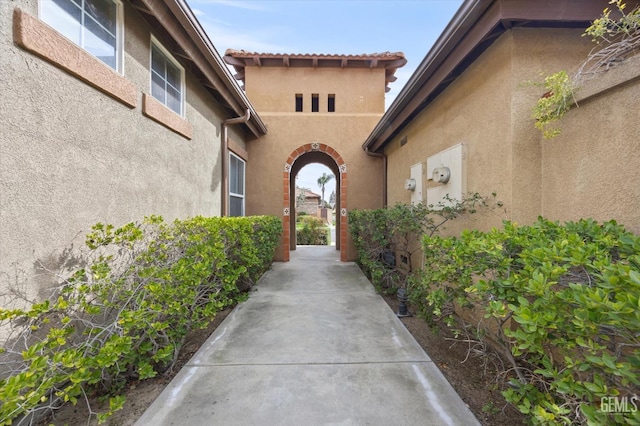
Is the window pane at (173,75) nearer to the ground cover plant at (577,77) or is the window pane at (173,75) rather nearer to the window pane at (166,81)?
the window pane at (166,81)

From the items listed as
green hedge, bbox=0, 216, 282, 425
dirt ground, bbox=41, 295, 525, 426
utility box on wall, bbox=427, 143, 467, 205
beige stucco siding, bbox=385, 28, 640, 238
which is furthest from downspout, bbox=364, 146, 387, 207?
green hedge, bbox=0, 216, 282, 425

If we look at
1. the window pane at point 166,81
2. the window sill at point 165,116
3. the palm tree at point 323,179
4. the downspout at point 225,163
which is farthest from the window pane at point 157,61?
the palm tree at point 323,179

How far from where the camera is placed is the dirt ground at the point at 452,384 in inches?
90.6

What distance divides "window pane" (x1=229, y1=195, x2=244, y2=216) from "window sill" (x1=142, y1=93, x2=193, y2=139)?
2895 mm

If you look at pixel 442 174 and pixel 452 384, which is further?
pixel 442 174

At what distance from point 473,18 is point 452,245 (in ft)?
9.44

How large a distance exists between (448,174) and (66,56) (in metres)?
5.21

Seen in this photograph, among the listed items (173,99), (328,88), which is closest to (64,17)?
(173,99)

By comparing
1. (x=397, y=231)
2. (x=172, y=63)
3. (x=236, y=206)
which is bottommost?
(x=397, y=231)

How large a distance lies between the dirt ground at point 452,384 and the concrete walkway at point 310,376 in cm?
13

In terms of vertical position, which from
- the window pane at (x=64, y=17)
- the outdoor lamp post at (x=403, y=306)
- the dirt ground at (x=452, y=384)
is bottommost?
the dirt ground at (x=452, y=384)

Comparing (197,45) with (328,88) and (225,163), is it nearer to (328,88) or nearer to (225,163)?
(225,163)

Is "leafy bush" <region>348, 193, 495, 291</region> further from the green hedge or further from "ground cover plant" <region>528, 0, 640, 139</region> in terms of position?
the green hedge

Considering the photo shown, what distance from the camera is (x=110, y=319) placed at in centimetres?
277
